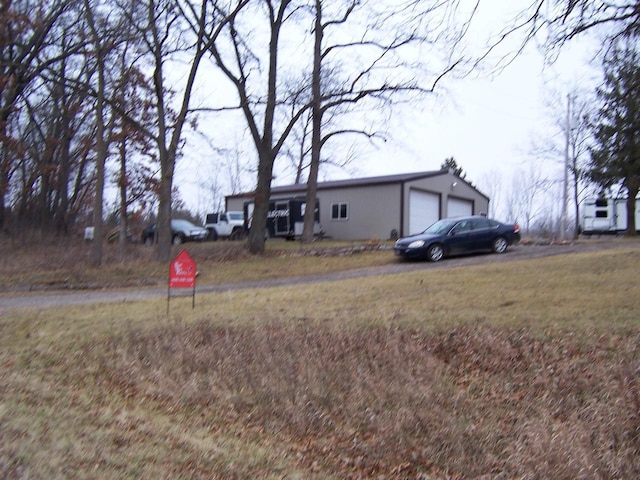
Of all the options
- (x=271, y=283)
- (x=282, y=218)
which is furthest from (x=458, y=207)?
(x=271, y=283)

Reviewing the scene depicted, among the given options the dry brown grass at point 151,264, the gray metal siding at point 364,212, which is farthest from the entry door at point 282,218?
the dry brown grass at point 151,264

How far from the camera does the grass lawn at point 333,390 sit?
569 cm

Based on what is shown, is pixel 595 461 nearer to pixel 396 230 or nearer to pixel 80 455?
pixel 80 455

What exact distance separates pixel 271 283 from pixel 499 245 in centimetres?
849

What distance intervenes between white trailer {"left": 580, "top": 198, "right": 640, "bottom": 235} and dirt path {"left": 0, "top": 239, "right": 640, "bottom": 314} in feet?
42.5

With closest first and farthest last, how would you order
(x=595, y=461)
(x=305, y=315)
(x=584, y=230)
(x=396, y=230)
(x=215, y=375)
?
(x=595, y=461), (x=215, y=375), (x=305, y=315), (x=396, y=230), (x=584, y=230)

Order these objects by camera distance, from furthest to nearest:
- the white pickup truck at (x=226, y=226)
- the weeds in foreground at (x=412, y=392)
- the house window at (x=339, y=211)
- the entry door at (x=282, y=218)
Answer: the white pickup truck at (x=226, y=226)
the house window at (x=339, y=211)
the entry door at (x=282, y=218)
the weeds in foreground at (x=412, y=392)

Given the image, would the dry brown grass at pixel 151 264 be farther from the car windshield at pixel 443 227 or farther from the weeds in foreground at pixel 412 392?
the weeds in foreground at pixel 412 392

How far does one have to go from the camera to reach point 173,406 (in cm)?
708

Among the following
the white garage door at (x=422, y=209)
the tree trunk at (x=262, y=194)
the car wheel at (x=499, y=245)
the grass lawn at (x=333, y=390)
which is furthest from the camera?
the white garage door at (x=422, y=209)

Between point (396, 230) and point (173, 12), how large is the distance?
13706mm

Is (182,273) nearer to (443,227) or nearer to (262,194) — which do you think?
(443,227)

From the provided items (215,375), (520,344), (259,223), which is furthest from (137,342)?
(259,223)

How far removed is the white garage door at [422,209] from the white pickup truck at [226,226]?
387 inches
